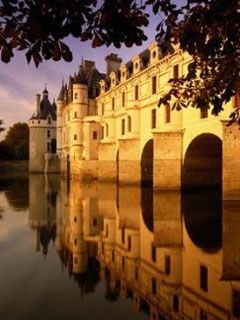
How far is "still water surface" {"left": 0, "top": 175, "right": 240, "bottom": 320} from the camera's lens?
242 inches

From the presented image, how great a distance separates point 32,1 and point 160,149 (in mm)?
21624

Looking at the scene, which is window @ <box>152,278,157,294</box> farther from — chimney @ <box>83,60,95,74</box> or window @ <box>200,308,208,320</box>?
chimney @ <box>83,60,95,74</box>

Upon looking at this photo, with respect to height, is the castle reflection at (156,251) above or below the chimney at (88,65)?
below

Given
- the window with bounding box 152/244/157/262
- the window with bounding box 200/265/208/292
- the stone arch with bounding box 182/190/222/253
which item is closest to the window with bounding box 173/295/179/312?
the window with bounding box 200/265/208/292

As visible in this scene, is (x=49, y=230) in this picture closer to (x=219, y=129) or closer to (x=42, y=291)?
(x=42, y=291)

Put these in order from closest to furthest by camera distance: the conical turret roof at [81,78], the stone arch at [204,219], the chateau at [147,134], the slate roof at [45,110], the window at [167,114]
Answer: the stone arch at [204,219] < the chateau at [147,134] < the window at [167,114] < the conical turret roof at [81,78] < the slate roof at [45,110]

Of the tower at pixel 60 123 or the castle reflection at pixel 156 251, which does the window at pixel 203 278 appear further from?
the tower at pixel 60 123

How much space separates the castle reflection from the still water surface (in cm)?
2

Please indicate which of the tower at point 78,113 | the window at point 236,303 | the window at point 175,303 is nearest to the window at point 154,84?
Answer: the tower at point 78,113

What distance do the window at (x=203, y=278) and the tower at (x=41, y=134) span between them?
2148 inches

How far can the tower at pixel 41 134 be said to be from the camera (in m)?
61.3

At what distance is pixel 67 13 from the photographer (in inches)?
108

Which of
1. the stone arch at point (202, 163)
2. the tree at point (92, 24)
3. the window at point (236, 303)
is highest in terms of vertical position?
the tree at point (92, 24)

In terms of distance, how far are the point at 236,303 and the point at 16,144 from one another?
75.6m
